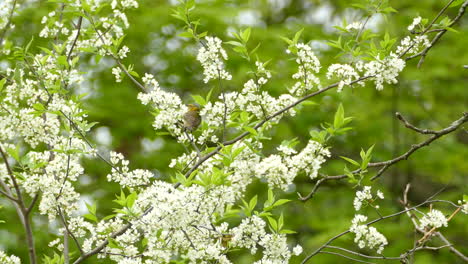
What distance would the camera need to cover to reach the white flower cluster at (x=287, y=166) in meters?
3.23

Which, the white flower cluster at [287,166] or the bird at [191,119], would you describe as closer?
the white flower cluster at [287,166]

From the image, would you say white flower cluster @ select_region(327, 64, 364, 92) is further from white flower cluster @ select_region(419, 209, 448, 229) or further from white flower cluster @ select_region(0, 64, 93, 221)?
white flower cluster @ select_region(0, 64, 93, 221)

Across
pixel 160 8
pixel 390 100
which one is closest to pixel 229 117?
pixel 160 8

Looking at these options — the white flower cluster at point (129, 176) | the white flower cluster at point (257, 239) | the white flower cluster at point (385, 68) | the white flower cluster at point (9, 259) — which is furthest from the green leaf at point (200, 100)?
the white flower cluster at point (9, 259)

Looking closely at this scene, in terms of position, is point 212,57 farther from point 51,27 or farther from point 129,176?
point 51,27

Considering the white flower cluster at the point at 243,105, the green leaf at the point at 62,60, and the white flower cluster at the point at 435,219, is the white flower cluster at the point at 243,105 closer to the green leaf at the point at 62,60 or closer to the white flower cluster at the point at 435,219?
the green leaf at the point at 62,60

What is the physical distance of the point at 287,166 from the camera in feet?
11.1

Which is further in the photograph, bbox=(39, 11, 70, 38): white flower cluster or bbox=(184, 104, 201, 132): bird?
bbox=(39, 11, 70, 38): white flower cluster

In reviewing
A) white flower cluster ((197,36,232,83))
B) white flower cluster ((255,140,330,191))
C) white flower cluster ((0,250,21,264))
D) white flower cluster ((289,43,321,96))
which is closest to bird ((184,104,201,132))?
white flower cluster ((197,36,232,83))

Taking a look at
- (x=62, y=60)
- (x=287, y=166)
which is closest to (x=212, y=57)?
(x=287, y=166)

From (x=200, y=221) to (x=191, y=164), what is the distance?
781 mm

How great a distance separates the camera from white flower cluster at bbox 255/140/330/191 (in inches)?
127

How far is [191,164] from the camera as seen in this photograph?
366cm

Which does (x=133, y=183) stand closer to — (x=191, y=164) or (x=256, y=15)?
(x=191, y=164)
